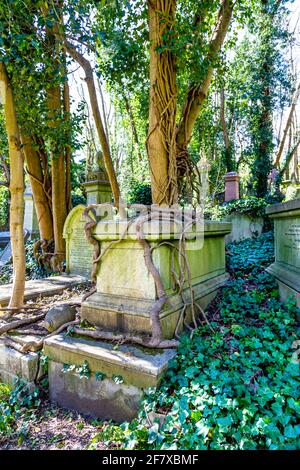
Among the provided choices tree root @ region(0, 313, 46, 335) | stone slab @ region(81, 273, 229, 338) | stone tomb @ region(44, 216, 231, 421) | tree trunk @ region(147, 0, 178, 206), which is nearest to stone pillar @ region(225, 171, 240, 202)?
tree trunk @ region(147, 0, 178, 206)

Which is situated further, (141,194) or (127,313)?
(141,194)

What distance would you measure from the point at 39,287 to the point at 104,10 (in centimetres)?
433

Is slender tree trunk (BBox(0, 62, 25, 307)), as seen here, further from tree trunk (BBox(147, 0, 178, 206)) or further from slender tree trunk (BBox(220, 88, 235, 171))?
slender tree trunk (BBox(220, 88, 235, 171))

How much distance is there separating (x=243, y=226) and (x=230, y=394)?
614cm

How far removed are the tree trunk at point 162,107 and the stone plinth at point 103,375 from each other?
8.30 feet

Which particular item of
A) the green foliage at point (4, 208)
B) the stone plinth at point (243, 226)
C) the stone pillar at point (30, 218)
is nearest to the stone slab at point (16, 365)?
the stone plinth at point (243, 226)

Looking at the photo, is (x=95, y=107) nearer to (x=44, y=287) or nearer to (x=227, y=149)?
(x=44, y=287)

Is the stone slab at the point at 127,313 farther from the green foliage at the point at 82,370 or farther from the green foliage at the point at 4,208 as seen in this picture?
the green foliage at the point at 4,208

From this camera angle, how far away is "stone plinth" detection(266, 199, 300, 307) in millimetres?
2906

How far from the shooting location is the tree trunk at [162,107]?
3984 millimetres

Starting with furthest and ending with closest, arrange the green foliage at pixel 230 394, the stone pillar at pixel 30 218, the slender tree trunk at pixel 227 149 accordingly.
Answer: the slender tree trunk at pixel 227 149 → the stone pillar at pixel 30 218 → the green foliage at pixel 230 394

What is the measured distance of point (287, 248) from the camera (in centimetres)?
329

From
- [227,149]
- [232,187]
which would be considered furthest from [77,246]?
[227,149]
